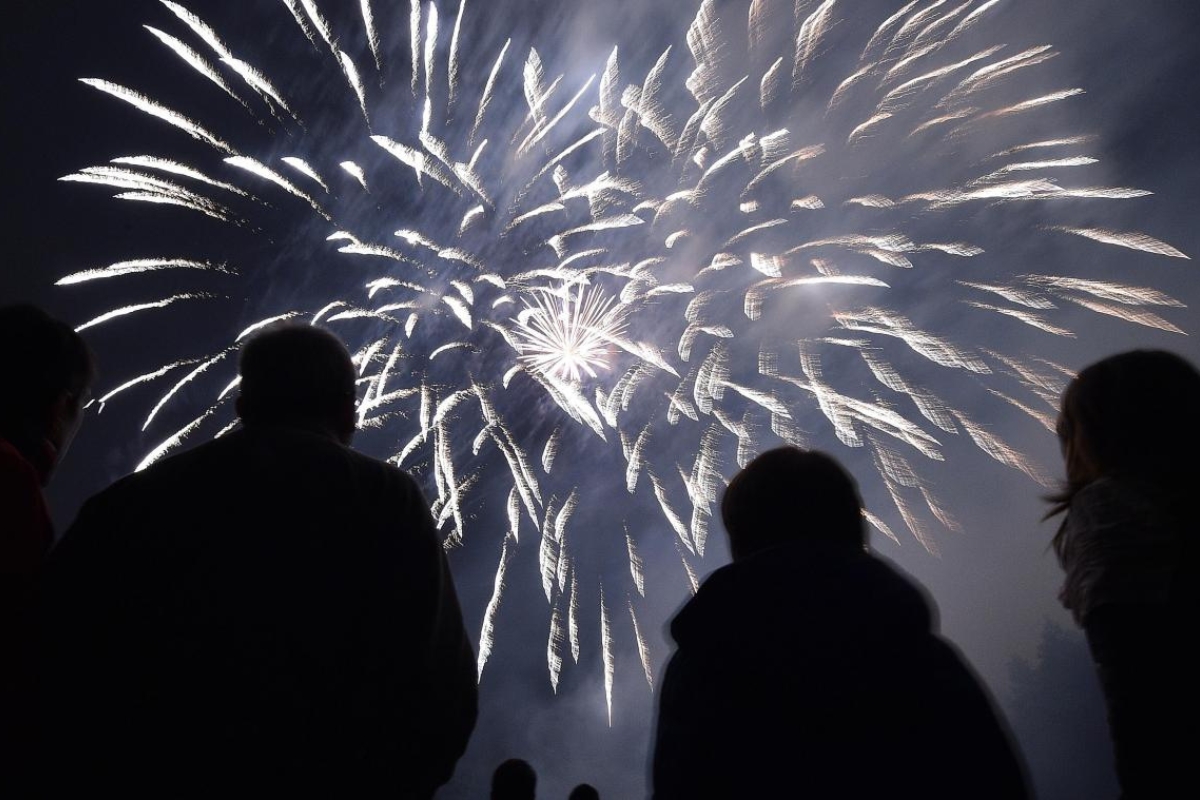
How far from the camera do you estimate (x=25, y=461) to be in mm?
2682

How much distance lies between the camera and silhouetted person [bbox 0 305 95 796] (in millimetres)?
2316

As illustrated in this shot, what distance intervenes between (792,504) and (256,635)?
5.73 ft

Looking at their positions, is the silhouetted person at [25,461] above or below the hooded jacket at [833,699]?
above

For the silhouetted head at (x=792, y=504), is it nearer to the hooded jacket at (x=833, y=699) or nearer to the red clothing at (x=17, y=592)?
the hooded jacket at (x=833, y=699)

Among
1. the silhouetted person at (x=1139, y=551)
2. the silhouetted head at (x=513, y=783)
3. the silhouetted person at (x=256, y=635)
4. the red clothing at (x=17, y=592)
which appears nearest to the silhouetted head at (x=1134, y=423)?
the silhouetted person at (x=1139, y=551)

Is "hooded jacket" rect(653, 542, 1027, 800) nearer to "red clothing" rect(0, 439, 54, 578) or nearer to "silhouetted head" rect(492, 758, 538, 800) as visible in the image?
"red clothing" rect(0, 439, 54, 578)

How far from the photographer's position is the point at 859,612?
2.14 m

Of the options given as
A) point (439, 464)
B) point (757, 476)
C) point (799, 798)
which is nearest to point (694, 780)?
point (799, 798)

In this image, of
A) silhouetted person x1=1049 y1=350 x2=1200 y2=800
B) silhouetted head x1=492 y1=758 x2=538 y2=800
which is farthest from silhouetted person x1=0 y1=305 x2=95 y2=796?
silhouetted head x1=492 y1=758 x2=538 y2=800

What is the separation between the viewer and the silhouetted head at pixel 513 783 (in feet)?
17.2

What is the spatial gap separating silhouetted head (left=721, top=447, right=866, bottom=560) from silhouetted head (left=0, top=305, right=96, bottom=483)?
267cm

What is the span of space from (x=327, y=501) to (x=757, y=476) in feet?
4.91

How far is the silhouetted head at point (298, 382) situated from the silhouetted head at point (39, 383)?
79 cm

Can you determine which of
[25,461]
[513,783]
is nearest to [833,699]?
[25,461]
